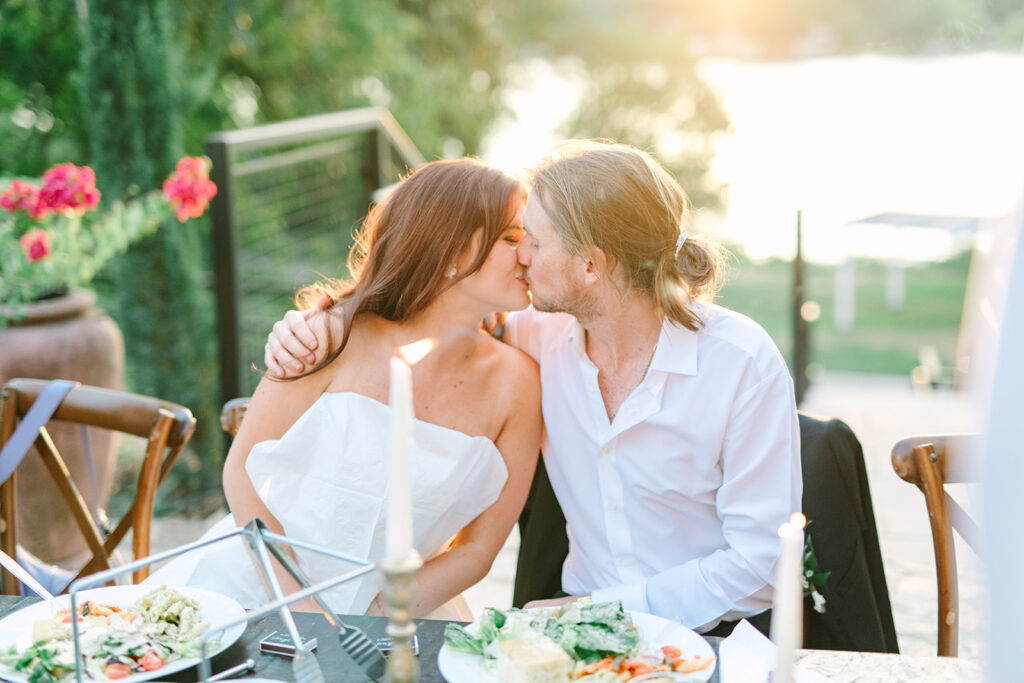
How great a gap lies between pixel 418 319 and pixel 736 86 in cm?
951

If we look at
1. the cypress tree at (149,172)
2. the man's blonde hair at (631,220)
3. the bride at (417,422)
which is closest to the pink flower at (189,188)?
the cypress tree at (149,172)

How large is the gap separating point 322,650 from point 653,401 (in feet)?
2.60

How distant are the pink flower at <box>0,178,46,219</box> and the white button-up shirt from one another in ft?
6.82

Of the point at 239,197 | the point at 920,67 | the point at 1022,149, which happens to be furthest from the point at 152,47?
the point at 920,67

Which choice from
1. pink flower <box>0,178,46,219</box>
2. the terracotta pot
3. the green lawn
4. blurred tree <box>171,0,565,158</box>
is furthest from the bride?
the green lawn

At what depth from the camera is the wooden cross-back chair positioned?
210 centimetres

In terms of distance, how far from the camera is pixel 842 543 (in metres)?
1.87

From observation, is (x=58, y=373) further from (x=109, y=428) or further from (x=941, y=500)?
(x=941, y=500)

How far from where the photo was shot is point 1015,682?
2.08 feet

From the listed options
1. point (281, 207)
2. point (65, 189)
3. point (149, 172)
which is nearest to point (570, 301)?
point (65, 189)

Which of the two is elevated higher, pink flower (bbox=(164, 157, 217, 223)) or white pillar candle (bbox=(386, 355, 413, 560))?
pink flower (bbox=(164, 157, 217, 223))

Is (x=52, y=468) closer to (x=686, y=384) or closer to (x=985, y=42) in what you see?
(x=686, y=384)

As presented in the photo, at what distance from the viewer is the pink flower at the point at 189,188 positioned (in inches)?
136

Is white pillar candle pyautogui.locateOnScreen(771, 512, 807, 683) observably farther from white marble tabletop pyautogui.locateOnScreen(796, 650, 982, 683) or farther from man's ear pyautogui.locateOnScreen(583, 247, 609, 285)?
man's ear pyautogui.locateOnScreen(583, 247, 609, 285)
